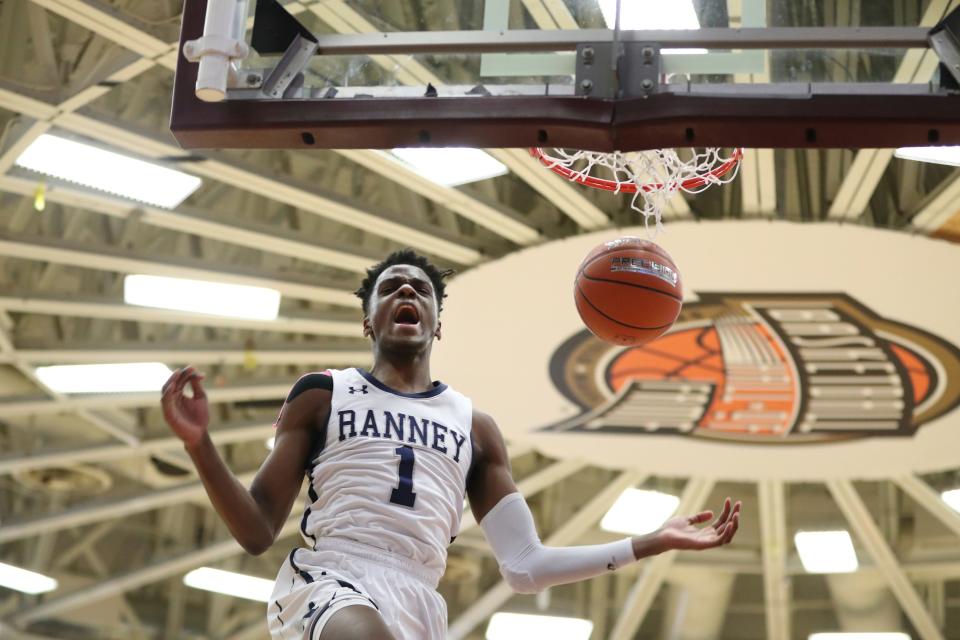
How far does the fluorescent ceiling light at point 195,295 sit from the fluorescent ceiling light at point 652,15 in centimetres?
799

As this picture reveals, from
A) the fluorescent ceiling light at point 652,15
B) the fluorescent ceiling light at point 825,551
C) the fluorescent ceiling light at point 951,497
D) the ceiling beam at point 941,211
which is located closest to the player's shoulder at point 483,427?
the fluorescent ceiling light at point 652,15

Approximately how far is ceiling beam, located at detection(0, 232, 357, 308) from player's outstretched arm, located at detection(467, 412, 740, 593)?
8.21 m

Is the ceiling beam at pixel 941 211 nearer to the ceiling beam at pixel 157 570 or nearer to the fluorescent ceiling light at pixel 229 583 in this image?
the ceiling beam at pixel 157 570

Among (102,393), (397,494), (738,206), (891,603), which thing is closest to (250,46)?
(397,494)

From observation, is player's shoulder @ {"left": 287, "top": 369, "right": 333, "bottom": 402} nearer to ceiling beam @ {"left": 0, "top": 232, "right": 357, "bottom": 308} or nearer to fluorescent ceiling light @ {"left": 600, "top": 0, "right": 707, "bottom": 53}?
fluorescent ceiling light @ {"left": 600, "top": 0, "right": 707, "bottom": 53}

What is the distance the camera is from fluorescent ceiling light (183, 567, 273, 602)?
19672 millimetres

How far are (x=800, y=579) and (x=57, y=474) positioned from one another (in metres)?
11.0

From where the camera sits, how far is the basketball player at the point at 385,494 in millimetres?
4723

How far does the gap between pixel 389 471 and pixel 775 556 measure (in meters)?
13.8

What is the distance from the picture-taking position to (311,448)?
17.3 feet

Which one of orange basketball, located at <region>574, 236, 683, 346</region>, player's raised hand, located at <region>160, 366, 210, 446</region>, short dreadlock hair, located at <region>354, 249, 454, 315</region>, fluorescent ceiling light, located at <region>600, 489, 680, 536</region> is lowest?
player's raised hand, located at <region>160, 366, 210, 446</region>

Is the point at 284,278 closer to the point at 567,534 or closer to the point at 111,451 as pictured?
the point at 111,451

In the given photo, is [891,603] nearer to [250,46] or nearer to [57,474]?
[57,474]

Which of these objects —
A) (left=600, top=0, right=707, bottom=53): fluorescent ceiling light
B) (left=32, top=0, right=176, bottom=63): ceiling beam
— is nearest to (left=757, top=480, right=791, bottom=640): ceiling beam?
(left=32, top=0, right=176, bottom=63): ceiling beam
